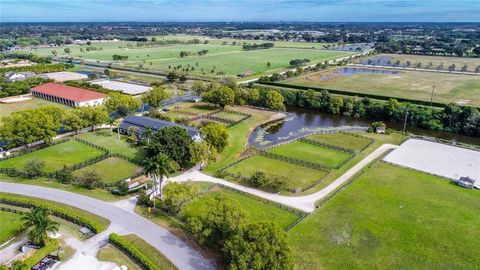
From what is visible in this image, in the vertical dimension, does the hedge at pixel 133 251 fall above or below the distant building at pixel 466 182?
below


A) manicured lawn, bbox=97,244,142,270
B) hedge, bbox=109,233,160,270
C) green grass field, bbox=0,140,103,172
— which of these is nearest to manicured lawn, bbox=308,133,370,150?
green grass field, bbox=0,140,103,172

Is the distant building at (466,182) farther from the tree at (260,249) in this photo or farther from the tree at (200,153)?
the tree at (200,153)

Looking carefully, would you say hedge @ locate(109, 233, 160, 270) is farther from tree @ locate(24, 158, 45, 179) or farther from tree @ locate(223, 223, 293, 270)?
tree @ locate(24, 158, 45, 179)

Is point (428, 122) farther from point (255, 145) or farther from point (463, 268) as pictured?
point (463, 268)

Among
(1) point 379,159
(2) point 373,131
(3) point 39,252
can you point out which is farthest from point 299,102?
(3) point 39,252

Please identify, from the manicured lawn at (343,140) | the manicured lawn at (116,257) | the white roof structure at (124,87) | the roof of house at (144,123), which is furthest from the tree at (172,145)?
the white roof structure at (124,87)

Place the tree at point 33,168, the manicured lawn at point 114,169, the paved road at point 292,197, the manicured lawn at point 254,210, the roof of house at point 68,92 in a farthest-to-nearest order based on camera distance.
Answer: the roof of house at point 68,92 → the manicured lawn at point 114,169 → the tree at point 33,168 → the paved road at point 292,197 → the manicured lawn at point 254,210

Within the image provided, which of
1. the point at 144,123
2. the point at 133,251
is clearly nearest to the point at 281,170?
the point at 133,251

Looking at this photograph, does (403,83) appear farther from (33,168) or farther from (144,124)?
(33,168)
